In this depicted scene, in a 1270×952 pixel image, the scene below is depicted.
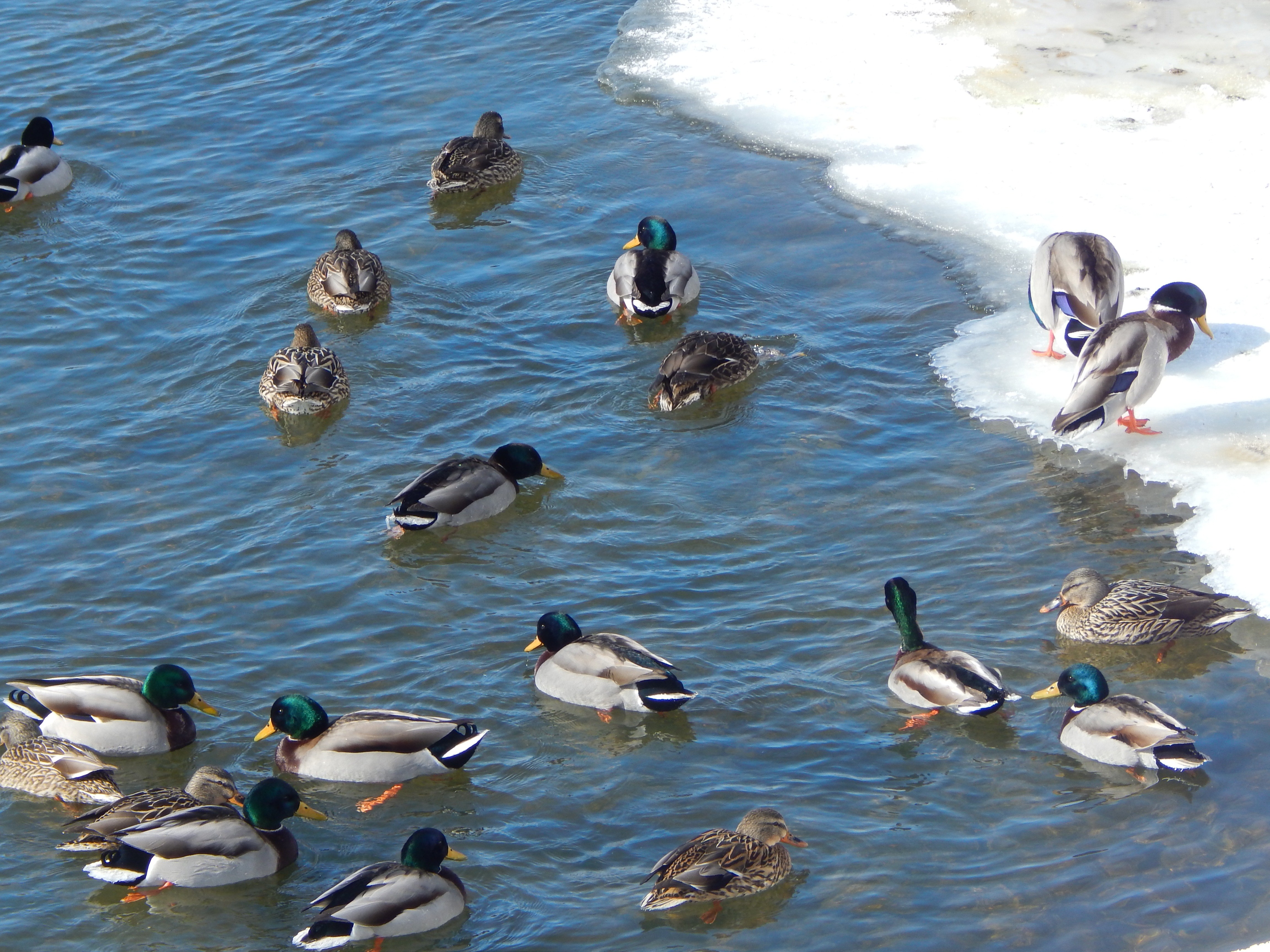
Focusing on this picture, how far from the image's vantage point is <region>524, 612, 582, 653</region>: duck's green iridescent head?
319 inches

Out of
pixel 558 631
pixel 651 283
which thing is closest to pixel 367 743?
pixel 558 631

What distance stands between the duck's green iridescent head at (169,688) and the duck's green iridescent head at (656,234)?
5994 millimetres

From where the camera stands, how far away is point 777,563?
29.5 feet

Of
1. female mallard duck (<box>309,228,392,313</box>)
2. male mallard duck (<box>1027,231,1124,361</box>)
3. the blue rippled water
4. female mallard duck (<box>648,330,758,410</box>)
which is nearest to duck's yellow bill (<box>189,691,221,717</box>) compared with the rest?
the blue rippled water

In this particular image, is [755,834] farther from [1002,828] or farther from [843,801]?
[1002,828]

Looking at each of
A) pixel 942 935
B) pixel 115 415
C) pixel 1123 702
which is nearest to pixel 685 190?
pixel 115 415

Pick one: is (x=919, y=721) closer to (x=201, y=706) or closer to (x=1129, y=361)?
(x=1129, y=361)

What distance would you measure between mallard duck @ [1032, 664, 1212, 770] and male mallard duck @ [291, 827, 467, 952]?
309 centimetres

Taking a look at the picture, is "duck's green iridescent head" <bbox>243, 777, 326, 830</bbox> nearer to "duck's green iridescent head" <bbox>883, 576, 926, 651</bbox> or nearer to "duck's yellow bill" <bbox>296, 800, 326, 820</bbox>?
"duck's yellow bill" <bbox>296, 800, 326, 820</bbox>

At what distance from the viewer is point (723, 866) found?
637 cm

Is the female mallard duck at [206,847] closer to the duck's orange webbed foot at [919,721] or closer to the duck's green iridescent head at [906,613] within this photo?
the duck's orange webbed foot at [919,721]

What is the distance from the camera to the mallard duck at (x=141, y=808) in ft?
22.9

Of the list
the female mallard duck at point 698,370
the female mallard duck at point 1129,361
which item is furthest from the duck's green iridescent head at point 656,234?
the female mallard duck at point 1129,361

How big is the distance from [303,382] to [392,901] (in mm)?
5238
